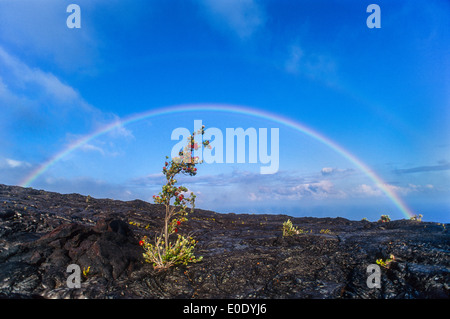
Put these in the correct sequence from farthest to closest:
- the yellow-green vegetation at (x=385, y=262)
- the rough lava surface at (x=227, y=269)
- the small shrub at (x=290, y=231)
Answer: the small shrub at (x=290, y=231) < the yellow-green vegetation at (x=385, y=262) < the rough lava surface at (x=227, y=269)

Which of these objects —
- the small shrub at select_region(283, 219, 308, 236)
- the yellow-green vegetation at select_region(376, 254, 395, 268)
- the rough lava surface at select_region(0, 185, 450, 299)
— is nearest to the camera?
the rough lava surface at select_region(0, 185, 450, 299)

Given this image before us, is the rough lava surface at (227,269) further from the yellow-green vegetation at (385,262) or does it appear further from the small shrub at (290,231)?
the small shrub at (290,231)

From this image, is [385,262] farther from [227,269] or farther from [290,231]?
[290,231]

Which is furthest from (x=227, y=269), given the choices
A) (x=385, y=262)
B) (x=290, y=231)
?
(x=290, y=231)

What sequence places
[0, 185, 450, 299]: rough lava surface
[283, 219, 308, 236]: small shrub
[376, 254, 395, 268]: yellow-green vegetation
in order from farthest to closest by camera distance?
1. [283, 219, 308, 236]: small shrub
2. [376, 254, 395, 268]: yellow-green vegetation
3. [0, 185, 450, 299]: rough lava surface

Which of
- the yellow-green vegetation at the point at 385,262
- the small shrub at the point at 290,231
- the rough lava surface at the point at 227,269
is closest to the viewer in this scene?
the rough lava surface at the point at 227,269

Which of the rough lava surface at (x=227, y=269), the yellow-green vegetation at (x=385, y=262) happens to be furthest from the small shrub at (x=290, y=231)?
the yellow-green vegetation at (x=385, y=262)

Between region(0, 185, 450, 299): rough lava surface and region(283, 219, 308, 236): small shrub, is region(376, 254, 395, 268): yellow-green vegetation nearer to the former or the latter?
region(0, 185, 450, 299): rough lava surface

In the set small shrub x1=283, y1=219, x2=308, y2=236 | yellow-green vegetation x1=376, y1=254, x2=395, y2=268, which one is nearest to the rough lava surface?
yellow-green vegetation x1=376, y1=254, x2=395, y2=268

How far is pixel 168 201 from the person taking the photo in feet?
36.7

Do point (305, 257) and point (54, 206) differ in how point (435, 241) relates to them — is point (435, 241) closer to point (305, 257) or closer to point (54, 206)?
point (305, 257)

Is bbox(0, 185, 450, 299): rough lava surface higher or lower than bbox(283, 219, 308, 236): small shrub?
lower

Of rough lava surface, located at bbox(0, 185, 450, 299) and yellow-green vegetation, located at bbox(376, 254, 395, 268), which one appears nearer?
rough lava surface, located at bbox(0, 185, 450, 299)

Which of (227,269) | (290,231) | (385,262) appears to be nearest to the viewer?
(385,262)
